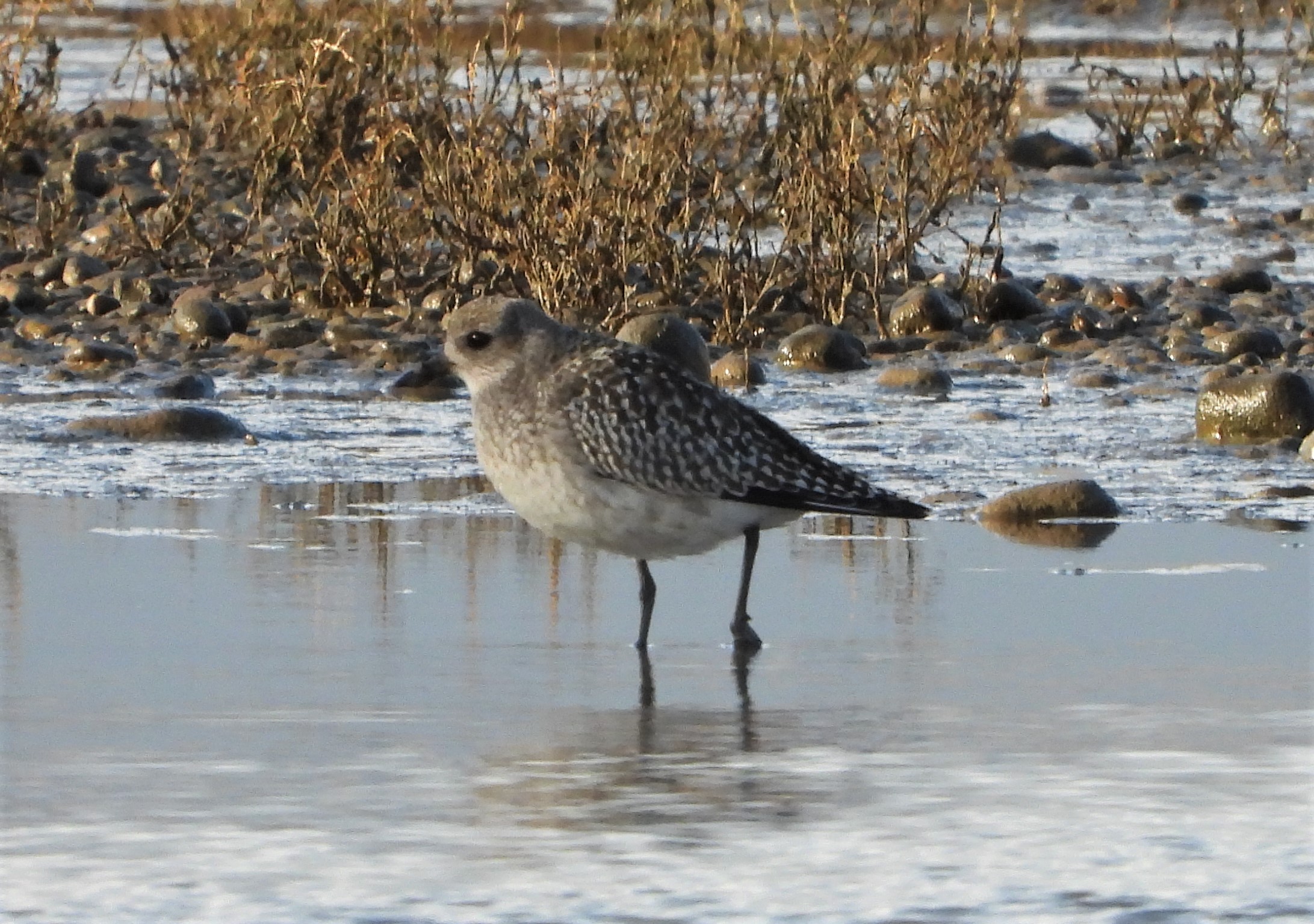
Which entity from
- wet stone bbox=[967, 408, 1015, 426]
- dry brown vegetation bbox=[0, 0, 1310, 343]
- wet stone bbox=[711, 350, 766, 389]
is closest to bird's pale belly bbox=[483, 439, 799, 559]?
wet stone bbox=[967, 408, 1015, 426]

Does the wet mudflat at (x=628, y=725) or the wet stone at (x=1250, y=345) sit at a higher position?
the wet stone at (x=1250, y=345)

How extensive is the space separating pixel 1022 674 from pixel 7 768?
208 cm

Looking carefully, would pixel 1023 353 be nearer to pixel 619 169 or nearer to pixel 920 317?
pixel 920 317

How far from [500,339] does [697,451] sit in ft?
2.08

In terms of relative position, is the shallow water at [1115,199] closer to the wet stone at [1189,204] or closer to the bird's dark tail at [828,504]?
the wet stone at [1189,204]

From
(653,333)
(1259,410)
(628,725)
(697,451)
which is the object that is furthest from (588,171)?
(628,725)

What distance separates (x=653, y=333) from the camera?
9430 millimetres

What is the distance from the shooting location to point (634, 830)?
4418mm

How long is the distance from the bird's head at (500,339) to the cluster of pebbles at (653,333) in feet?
7.28

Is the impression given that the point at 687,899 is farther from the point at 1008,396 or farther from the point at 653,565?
the point at 1008,396

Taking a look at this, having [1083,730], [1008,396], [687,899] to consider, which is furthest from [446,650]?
[1008,396]

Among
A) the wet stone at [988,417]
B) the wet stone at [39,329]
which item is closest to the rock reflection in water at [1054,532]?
the wet stone at [988,417]

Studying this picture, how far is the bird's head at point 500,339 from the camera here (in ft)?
21.3

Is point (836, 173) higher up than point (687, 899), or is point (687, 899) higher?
point (836, 173)
